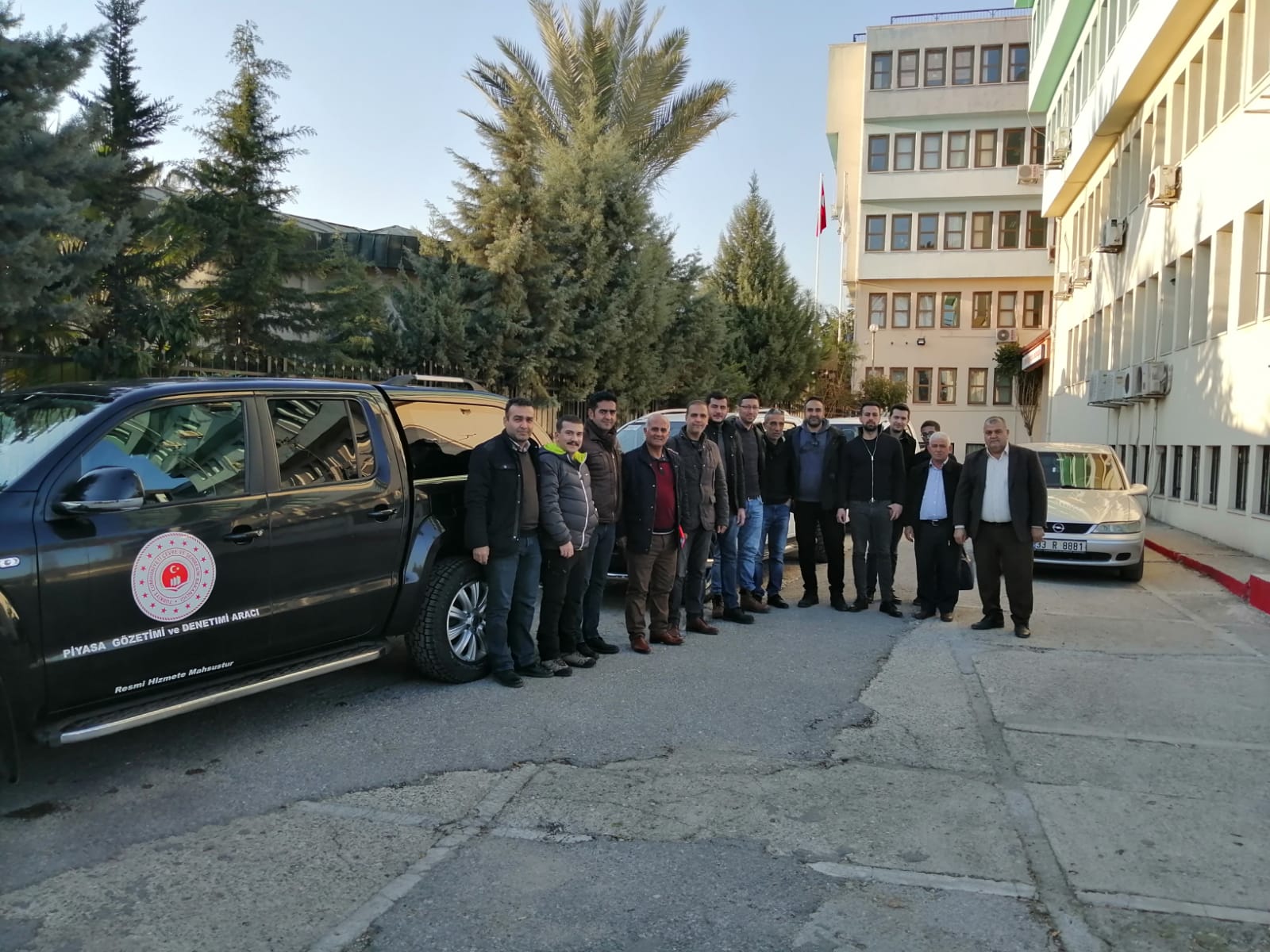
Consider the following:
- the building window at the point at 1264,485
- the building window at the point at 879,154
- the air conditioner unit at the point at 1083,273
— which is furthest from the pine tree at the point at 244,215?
the building window at the point at 879,154

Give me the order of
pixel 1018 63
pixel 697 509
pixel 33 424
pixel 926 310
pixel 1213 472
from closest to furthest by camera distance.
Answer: pixel 33 424 < pixel 697 509 < pixel 1213 472 < pixel 1018 63 < pixel 926 310

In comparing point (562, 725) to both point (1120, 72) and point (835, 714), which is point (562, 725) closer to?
point (835, 714)

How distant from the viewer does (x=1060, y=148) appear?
29.2 m

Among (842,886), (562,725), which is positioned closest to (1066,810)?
(842,886)

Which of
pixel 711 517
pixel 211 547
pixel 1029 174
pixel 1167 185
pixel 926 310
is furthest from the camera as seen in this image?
pixel 926 310

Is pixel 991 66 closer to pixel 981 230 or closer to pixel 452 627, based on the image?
pixel 981 230

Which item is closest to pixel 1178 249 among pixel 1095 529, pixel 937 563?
pixel 1095 529

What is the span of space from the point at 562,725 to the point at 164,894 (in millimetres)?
2336

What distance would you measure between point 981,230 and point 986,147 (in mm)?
3418

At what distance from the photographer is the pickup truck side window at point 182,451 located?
4.56m

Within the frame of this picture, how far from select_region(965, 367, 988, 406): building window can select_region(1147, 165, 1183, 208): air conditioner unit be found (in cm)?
2561

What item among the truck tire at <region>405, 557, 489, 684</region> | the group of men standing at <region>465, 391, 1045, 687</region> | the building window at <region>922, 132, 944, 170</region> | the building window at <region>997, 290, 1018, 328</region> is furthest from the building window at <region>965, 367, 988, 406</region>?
the truck tire at <region>405, 557, 489, 684</region>

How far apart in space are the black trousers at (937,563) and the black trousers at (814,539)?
719 millimetres

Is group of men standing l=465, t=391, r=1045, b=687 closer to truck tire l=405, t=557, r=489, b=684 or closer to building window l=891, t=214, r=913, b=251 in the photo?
truck tire l=405, t=557, r=489, b=684
